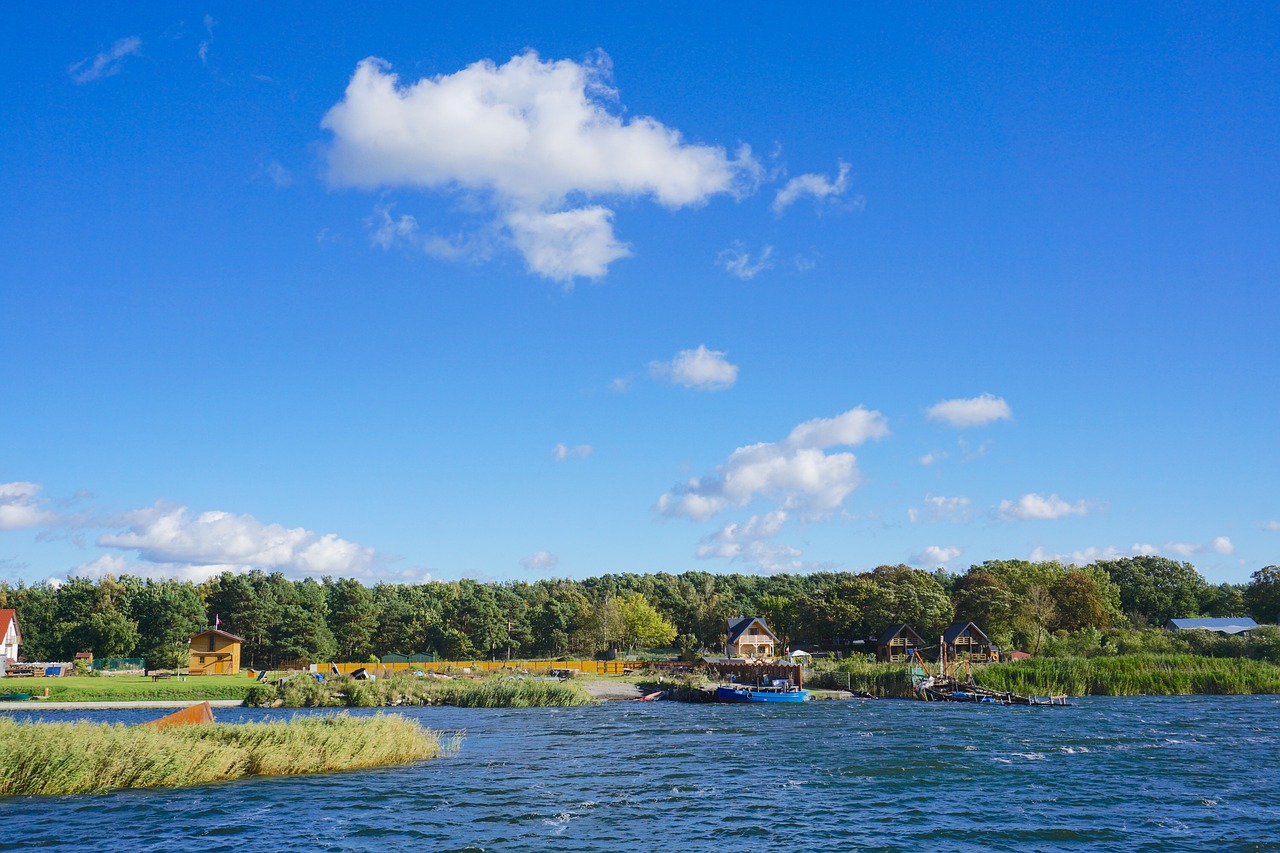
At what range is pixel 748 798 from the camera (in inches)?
1372

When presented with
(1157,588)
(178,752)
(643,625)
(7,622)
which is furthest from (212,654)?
(1157,588)

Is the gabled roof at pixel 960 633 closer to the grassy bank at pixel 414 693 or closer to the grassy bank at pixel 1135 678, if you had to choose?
the grassy bank at pixel 1135 678

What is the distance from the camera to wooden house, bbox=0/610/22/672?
93312 mm

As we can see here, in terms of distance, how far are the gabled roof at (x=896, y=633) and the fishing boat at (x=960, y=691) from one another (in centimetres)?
2528

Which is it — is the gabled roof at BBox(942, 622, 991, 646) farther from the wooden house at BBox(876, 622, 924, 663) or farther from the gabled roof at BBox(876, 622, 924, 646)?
the gabled roof at BBox(876, 622, 924, 646)

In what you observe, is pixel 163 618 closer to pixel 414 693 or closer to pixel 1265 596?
pixel 414 693

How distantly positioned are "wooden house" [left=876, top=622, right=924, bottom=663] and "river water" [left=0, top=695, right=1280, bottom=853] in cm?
5743

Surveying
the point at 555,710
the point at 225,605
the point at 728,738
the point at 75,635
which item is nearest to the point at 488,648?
the point at 225,605

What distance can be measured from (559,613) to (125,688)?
6986 centimetres

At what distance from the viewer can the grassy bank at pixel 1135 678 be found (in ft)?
257

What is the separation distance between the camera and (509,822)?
29578 millimetres

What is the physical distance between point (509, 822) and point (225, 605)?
102 m

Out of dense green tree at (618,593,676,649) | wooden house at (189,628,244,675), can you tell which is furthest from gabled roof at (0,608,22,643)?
dense green tree at (618,593,676,649)

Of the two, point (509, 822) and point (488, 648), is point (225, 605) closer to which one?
point (488, 648)
